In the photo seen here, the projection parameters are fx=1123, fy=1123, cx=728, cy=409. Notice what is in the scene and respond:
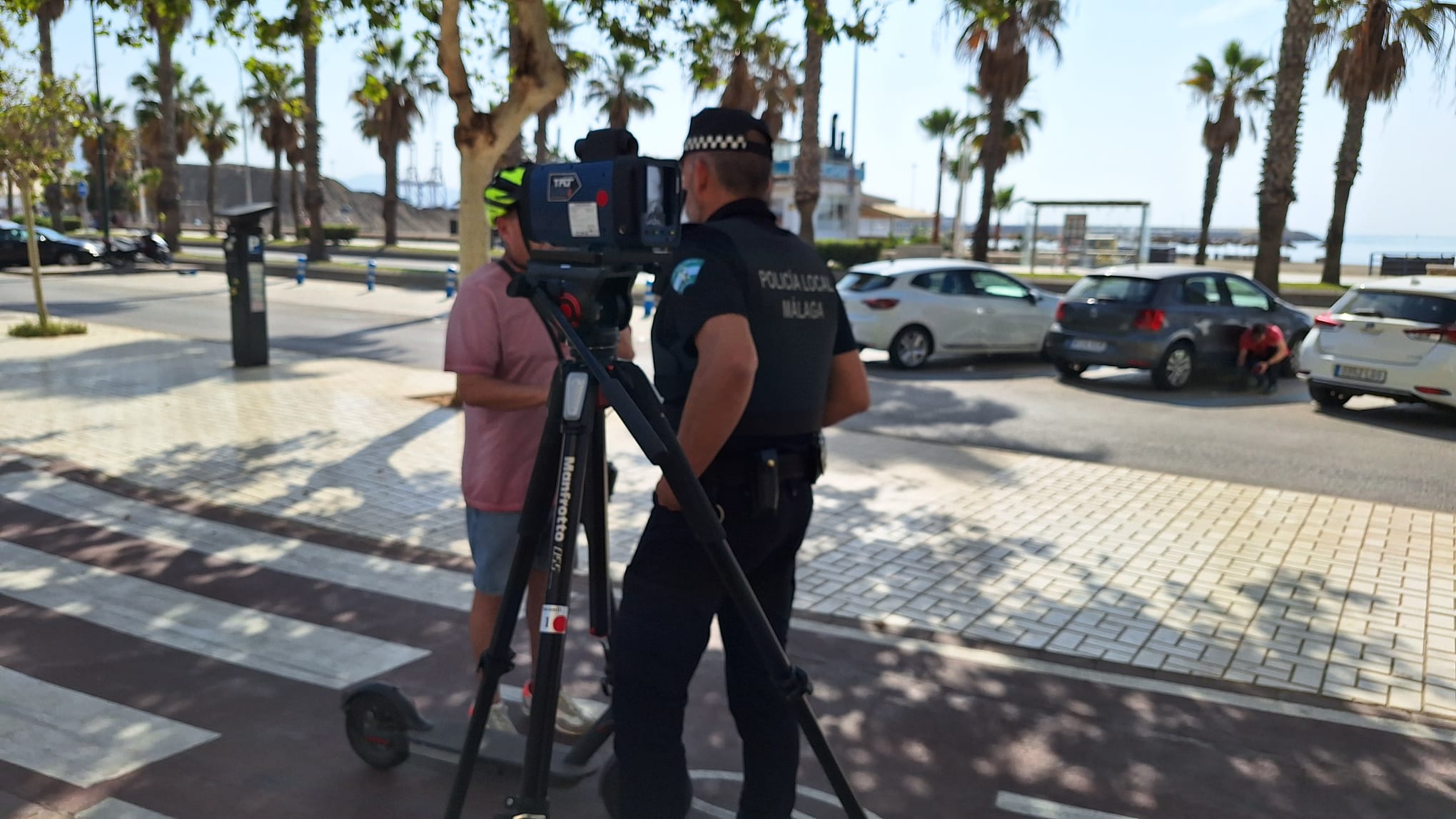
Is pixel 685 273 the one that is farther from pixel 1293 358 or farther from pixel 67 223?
pixel 67 223

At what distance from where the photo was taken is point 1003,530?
6766 millimetres

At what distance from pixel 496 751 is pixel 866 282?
12.1 meters

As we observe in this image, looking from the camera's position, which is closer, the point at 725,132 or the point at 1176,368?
the point at 725,132

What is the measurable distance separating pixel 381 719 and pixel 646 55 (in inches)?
388

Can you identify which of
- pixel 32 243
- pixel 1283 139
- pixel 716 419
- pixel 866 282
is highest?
pixel 1283 139

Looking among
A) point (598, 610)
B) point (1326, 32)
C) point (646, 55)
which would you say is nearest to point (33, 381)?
point (646, 55)

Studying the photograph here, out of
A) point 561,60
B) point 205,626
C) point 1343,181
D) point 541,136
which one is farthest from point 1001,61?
point 205,626

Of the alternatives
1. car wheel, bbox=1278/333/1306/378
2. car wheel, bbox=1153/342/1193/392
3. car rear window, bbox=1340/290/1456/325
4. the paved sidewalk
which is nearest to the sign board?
car wheel, bbox=1278/333/1306/378

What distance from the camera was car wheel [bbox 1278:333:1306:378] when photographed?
1391cm

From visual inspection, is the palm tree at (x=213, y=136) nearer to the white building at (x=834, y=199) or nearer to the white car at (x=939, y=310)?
the white building at (x=834, y=199)

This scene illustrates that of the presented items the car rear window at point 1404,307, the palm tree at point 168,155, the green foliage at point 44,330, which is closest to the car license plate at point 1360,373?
the car rear window at point 1404,307

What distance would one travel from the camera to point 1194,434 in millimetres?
10227

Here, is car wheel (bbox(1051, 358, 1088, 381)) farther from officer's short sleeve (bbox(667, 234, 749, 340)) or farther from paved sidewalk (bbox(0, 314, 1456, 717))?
officer's short sleeve (bbox(667, 234, 749, 340))

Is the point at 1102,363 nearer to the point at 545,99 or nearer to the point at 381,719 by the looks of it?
the point at 545,99
